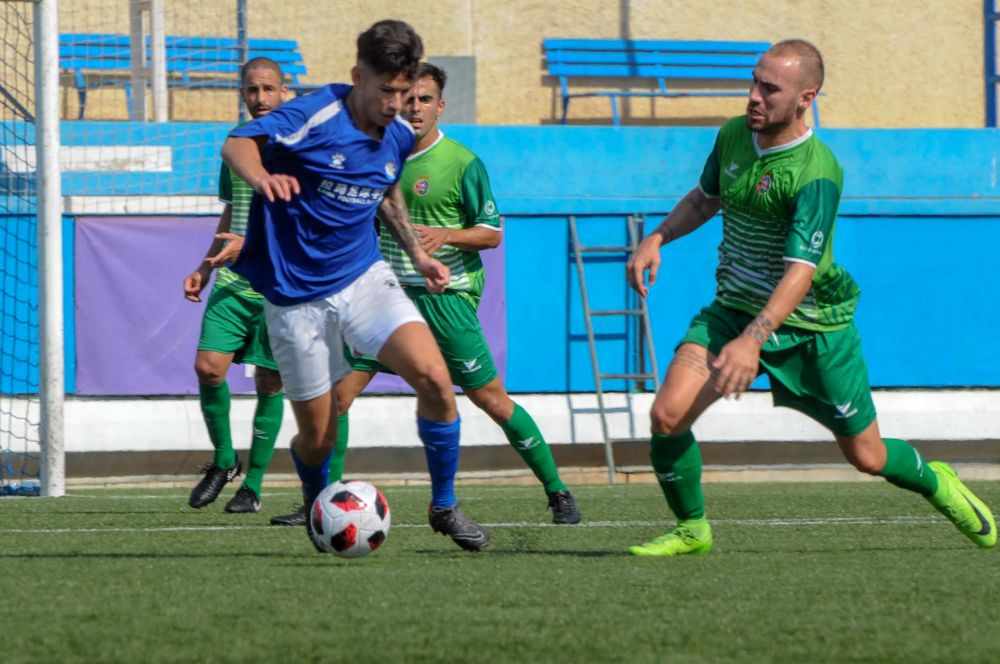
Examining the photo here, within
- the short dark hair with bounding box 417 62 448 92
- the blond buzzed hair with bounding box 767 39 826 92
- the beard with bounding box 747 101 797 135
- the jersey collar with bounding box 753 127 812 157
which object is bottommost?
the jersey collar with bounding box 753 127 812 157

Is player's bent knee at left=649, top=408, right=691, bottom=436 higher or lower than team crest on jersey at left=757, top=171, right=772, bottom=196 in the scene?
lower

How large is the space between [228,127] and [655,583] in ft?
32.3

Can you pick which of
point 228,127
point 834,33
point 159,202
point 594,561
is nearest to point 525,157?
point 228,127

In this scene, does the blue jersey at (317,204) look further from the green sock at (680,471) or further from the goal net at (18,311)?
the goal net at (18,311)

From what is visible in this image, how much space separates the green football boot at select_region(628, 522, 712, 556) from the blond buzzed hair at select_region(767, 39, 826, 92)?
67.2 inches

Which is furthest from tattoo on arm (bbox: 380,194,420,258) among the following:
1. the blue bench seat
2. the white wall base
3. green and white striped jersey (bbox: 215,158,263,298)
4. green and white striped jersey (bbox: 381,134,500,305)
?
the blue bench seat

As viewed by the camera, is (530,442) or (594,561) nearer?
(594,561)

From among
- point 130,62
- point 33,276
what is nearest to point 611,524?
point 33,276

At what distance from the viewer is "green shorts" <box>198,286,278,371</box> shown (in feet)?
27.8

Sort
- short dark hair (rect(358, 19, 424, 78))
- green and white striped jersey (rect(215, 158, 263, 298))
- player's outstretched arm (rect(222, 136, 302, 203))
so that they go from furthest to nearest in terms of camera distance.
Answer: green and white striped jersey (rect(215, 158, 263, 298)) → short dark hair (rect(358, 19, 424, 78)) → player's outstretched arm (rect(222, 136, 302, 203))

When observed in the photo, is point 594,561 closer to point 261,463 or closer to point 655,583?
point 655,583

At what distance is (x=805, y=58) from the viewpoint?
5.88 metres

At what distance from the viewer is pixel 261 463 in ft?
27.8

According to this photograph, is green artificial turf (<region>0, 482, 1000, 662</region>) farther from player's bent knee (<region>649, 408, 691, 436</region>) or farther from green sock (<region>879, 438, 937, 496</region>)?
player's bent knee (<region>649, 408, 691, 436</region>)
